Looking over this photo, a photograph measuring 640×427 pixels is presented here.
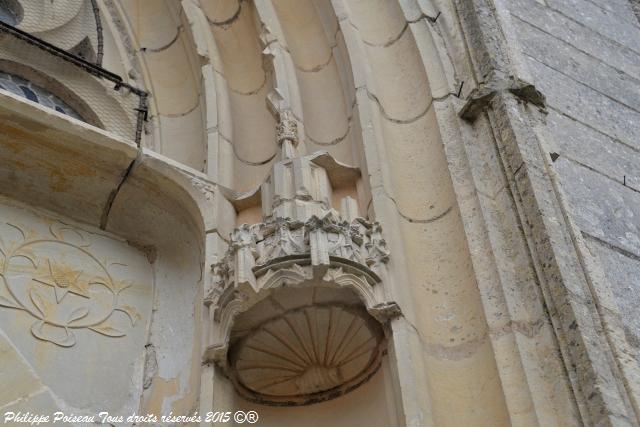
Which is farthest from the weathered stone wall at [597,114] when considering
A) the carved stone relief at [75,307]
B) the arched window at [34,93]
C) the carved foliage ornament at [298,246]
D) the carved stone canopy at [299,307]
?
the arched window at [34,93]

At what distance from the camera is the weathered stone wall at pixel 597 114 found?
4.16 meters

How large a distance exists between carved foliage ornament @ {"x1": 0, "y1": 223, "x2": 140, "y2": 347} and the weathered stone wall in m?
1.99

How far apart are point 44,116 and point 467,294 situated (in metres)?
1.97

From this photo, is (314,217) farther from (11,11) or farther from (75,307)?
(11,11)

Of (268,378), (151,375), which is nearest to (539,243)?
(268,378)

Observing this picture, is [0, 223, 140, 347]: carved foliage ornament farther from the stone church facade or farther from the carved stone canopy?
the carved stone canopy

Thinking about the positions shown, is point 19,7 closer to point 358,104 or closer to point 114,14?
point 114,14

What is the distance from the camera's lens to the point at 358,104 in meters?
4.26

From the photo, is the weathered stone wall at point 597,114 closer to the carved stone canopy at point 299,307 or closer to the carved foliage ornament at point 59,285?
the carved stone canopy at point 299,307

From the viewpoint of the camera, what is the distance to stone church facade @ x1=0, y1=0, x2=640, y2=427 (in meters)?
3.28

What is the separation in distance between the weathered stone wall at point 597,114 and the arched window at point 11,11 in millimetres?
2811

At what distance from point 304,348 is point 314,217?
1.66 feet

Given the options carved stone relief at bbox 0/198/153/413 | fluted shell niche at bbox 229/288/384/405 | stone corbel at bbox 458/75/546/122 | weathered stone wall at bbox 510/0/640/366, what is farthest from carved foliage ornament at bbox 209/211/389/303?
weathered stone wall at bbox 510/0/640/366

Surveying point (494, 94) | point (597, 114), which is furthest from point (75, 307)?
point (597, 114)
